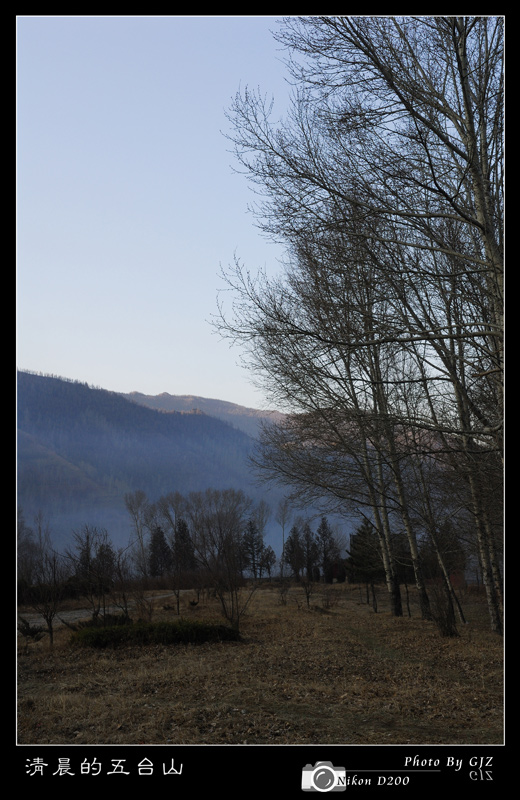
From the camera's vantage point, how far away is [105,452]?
147500 millimetres

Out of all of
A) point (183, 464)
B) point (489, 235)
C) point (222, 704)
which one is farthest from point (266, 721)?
point (183, 464)

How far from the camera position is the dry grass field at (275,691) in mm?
4980

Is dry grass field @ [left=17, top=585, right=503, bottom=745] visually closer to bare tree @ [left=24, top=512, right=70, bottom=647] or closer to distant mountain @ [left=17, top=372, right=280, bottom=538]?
bare tree @ [left=24, top=512, right=70, bottom=647]

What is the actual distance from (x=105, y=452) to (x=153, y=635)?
463 ft

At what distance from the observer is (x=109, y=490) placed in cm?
13200

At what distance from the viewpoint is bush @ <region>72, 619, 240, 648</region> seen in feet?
38.3
